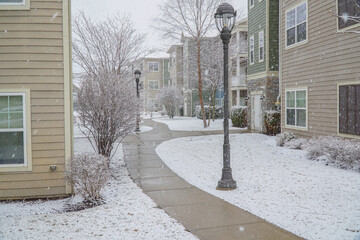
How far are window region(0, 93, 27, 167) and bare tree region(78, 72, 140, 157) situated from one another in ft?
7.63

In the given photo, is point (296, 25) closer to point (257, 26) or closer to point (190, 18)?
point (257, 26)

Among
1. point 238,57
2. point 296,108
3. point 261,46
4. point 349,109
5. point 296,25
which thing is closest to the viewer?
point 349,109

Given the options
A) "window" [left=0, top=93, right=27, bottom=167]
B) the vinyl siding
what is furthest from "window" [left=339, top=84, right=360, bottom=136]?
"window" [left=0, top=93, right=27, bottom=167]

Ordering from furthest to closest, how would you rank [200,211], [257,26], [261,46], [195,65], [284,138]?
[195,65] → [257,26] → [261,46] → [284,138] → [200,211]

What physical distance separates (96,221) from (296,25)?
11586mm

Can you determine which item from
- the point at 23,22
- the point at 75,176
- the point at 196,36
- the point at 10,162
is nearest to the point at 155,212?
the point at 75,176

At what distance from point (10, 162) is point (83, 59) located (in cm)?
1308

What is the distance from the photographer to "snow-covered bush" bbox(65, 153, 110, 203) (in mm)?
6211

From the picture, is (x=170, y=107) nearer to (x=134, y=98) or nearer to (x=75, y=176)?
(x=134, y=98)

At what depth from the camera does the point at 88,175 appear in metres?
6.21

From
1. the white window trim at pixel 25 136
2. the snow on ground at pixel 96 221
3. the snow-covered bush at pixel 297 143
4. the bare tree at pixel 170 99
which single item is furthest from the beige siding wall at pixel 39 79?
the bare tree at pixel 170 99

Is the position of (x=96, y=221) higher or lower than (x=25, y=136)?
lower

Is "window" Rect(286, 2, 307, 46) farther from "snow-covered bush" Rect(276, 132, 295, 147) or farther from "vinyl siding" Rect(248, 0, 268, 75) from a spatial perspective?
"snow-covered bush" Rect(276, 132, 295, 147)

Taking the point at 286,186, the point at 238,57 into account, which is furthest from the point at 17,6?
the point at 238,57
